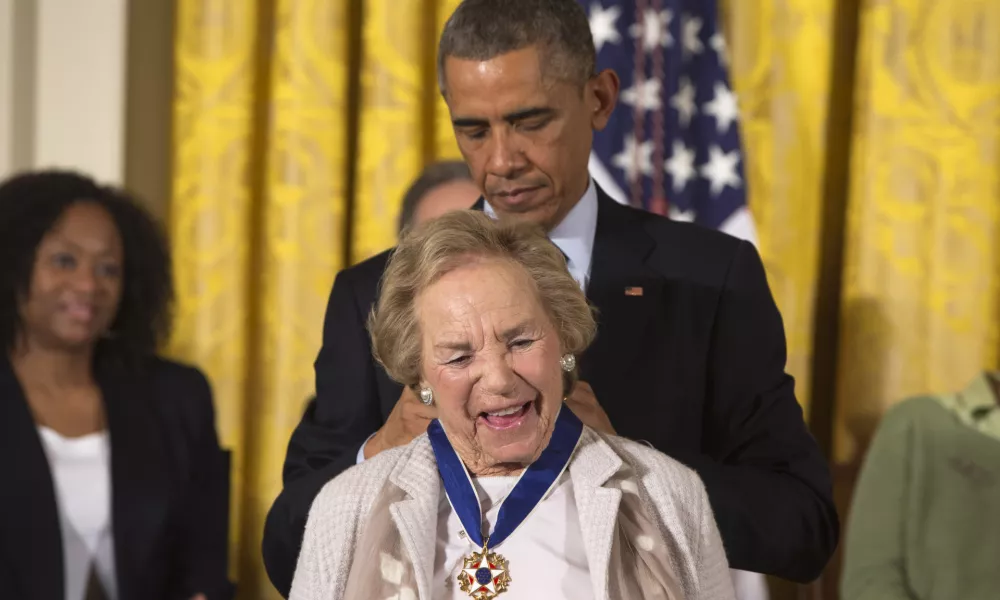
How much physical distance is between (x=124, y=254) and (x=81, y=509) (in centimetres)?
86

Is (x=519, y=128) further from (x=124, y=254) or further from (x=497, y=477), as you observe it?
(x=124, y=254)

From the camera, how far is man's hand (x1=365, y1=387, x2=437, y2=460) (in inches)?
71.3

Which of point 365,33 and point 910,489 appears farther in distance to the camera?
point 365,33

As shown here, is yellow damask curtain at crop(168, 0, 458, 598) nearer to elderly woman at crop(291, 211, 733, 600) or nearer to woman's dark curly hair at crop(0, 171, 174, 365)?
woman's dark curly hair at crop(0, 171, 174, 365)

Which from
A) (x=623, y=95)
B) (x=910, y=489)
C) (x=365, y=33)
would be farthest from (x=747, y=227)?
(x=365, y=33)

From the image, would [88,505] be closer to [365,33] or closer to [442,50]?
[365,33]

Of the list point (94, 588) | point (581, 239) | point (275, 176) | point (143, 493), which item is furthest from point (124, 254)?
point (581, 239)

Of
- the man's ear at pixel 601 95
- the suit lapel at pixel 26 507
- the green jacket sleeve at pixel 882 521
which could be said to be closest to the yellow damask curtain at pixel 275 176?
the suit lapel at pixel 26 507

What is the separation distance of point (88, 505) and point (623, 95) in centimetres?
222

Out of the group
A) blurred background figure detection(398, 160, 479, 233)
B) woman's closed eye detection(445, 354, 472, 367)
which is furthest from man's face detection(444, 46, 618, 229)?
blurred background figure detection(398, 160, 479, 233)

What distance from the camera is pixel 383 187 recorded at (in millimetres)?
4363

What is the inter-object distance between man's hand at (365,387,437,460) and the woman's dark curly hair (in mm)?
2201

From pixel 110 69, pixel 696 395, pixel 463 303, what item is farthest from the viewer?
pixel 110 69

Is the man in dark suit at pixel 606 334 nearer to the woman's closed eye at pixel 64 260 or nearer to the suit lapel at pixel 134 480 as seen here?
the suit lapel at pixel 134 480
